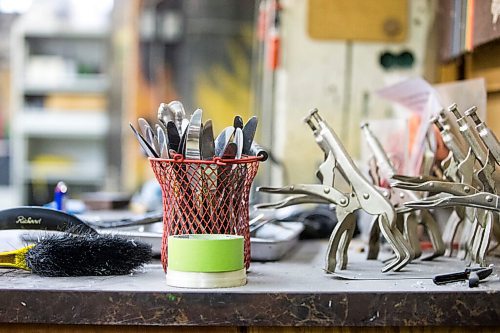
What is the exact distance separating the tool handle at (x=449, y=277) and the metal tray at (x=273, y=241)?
382 millimetres

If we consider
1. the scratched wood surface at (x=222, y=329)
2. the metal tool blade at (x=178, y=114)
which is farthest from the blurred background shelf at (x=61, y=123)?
the scratched wood surface at (x=222, y=329)

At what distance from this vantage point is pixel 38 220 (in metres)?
1.58

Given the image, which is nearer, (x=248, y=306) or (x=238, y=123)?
(x=248, y=306)

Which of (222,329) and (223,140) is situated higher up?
(223,140)

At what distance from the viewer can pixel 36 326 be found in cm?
126

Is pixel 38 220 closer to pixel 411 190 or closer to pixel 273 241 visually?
pixel 273 241

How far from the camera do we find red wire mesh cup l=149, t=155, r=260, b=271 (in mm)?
1390

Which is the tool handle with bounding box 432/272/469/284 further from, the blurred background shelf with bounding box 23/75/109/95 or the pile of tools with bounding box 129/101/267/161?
the blurred background shelf with bounding box 23/75/109/95

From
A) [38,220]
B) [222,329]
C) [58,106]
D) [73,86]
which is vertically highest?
[73,86]

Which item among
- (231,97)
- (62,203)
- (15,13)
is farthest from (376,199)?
(15,13)

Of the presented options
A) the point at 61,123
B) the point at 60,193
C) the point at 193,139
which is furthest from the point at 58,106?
the point at 193,139

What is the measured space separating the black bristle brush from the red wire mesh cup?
0.24 ft

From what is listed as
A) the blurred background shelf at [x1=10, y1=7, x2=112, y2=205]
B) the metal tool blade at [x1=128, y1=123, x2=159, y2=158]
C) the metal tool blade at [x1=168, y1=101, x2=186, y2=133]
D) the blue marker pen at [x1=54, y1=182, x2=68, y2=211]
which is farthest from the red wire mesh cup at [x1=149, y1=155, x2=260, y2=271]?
the blurred background shelf at [x1=10, y1=7, x2=112, y2=205]

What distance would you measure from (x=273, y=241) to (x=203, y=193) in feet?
0.86
